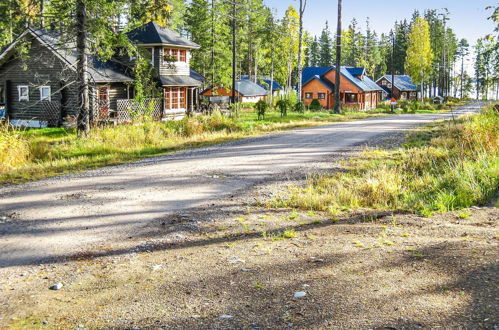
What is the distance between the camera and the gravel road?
663 centimetres

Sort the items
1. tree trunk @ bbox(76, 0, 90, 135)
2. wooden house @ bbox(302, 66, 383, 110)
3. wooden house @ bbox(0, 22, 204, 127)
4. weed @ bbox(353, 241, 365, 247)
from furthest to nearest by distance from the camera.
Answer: wooden house @ bbox(302, 66, 383, 110) → wooden house @ bbox(0, 22, 204, 127) → tree trunk @ bbox(76, 0, 90, 135) → weed @ bbox(353, 241, 365, 247)

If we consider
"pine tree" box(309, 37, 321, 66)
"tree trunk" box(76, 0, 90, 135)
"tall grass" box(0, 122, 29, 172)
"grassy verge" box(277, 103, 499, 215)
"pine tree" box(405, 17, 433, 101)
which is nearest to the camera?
"grassy verge" box(277, 103, 499, 215)

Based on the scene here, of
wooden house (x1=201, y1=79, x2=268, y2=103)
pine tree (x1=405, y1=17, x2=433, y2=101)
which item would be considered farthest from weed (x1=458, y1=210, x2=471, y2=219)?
pine tree (x1=405, y1=17, x2=433, y2=101)

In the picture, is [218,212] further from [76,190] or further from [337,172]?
[337,172]

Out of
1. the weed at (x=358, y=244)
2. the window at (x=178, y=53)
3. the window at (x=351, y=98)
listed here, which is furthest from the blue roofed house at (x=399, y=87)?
the weed at (x=358, y=244)

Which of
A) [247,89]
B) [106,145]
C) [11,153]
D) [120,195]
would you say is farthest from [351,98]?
[120,195]

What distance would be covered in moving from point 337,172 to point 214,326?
786cm

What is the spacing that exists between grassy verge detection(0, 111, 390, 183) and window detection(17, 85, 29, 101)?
14.8m

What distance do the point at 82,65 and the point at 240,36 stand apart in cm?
4186

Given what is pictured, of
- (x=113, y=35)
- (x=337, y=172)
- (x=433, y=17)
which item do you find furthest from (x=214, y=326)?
(x=433, y=17)

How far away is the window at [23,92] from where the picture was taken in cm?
3096

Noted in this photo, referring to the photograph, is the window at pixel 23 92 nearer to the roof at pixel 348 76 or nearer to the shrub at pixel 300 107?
the shrub at pixel 300 107

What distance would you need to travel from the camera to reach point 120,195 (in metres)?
9.22

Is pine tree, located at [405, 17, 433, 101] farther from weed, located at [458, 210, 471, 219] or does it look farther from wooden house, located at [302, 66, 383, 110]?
weed, located at [458, 210, 471, 219]
